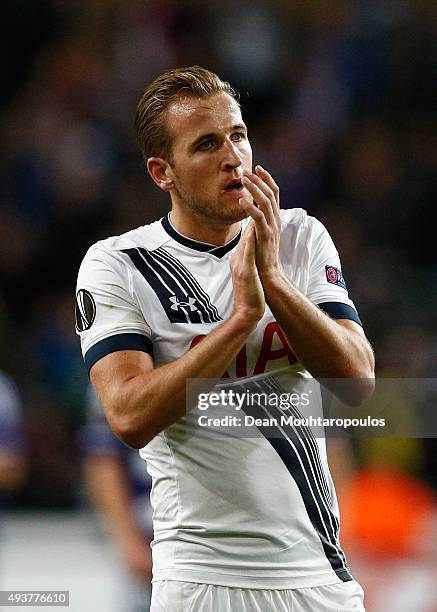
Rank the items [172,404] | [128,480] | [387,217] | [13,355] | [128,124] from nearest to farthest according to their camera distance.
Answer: [172,404] → [128,480] → [13,355] → [387,217] → [128,124]

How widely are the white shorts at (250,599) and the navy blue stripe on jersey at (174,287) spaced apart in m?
0.74

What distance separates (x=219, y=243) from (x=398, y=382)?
266cm

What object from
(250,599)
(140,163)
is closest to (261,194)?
(250,599)

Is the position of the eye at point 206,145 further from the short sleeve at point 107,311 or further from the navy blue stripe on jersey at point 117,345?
the navy blue stripe on jersey at point 117,345

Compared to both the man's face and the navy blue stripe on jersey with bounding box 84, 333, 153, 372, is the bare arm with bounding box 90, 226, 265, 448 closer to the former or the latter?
the navy blue stripe on jersey with bounding box 84, 333, 153, 372

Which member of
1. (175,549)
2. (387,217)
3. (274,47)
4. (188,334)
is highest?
(274,47)

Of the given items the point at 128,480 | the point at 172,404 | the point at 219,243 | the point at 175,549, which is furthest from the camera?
the point at 128,480

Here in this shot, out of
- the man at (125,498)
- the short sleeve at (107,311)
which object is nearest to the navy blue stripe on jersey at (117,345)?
the short sleeve at (107,311)

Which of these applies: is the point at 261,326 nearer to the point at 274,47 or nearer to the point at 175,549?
the point at 175,549

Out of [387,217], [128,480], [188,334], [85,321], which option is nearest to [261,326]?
[188,334]

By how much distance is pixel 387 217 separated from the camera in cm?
759

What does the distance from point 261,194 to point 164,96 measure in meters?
0.63

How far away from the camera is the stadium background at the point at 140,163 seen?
6.50 metres

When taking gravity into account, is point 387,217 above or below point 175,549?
above
